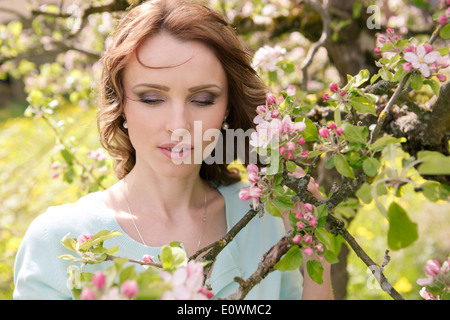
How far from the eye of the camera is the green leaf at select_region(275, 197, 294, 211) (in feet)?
3.96

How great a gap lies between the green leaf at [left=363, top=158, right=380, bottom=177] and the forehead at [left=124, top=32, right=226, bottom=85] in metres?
0.71

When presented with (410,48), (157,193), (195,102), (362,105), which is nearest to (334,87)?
(362,105)

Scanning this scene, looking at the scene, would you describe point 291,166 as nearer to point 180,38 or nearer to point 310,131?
point 310,131

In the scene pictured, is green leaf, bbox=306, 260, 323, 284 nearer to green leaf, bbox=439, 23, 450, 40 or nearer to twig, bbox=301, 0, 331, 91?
green leaf, bbox=439, 23, 450, 40

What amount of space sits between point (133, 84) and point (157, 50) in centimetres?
14

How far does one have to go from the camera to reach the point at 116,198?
78.7 inches

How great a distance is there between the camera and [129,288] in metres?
0.81

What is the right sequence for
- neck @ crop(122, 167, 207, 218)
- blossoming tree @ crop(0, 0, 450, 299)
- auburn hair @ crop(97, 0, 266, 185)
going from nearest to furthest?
blossoming tree @ crop(0, 0, 450, 299)
auburn hair @ crop(97, 0, 266, 185)
neck @ crop(122, 167, 207, 218)

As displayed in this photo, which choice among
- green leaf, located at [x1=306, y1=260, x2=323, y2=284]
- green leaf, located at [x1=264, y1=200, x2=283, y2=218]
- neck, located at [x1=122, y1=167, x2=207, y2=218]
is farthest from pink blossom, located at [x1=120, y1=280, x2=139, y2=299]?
neck, located at [x1=122, y1=167, x2=207, y2=218]

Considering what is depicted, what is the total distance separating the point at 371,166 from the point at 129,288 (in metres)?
0.60

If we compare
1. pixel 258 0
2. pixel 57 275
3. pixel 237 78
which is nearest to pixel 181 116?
pixel 237 78

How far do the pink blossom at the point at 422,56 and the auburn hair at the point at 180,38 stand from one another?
2.37 feet

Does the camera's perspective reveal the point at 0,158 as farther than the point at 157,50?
Yes

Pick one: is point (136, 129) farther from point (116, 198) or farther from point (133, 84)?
point (116, 198)
